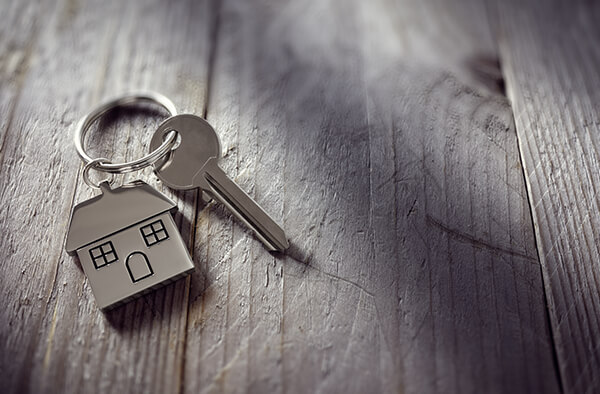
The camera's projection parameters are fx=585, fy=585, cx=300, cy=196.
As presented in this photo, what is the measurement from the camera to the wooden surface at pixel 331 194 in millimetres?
656

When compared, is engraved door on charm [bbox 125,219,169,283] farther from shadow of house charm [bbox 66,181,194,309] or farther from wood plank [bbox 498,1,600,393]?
wood plank [bbox 498,1,600,393]

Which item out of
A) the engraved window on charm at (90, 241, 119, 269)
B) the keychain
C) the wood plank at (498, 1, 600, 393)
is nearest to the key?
the keychain

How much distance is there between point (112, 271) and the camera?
69 cm

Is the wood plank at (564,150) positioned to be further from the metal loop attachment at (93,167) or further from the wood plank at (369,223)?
the metal loop attachment at (93,167)

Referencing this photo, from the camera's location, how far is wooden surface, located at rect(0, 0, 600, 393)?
2.15 ft

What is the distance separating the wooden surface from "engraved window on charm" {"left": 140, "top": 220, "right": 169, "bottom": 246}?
0.05m

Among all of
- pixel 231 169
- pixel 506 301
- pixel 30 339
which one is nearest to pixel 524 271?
pixel 506 301

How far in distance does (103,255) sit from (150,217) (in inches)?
2.8

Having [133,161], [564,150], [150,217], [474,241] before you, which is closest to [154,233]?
[150,217]

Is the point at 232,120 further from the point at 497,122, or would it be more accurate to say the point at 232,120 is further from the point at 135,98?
the point at 497,122

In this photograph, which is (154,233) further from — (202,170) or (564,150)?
(564,150)

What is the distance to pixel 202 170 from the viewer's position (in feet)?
2.51

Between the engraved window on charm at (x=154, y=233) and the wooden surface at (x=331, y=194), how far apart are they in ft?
0.15

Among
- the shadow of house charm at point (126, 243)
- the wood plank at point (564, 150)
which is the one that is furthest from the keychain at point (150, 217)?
the wood plank at point (564, 150)
